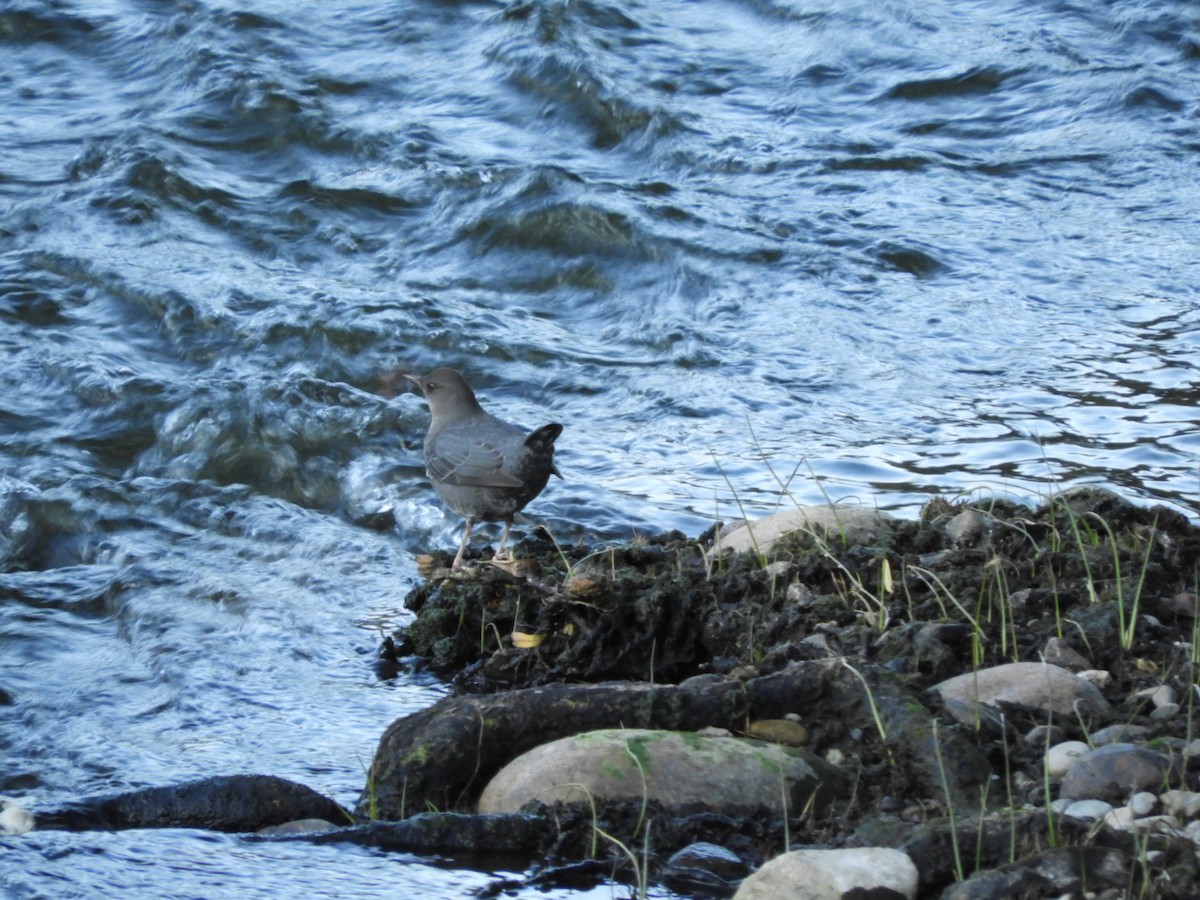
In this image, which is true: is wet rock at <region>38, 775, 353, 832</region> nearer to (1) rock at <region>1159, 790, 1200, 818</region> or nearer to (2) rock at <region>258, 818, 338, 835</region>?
(2) rock at <region>258, 818, 338, 835</region>

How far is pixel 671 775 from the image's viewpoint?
3.65 metres

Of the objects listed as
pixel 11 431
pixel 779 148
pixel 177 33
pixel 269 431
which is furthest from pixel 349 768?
pixel 177 33

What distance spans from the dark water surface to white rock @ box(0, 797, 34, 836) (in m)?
0.08

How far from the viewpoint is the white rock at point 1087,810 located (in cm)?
325

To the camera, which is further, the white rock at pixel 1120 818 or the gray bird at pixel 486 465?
the gray bird at pixel 486 465

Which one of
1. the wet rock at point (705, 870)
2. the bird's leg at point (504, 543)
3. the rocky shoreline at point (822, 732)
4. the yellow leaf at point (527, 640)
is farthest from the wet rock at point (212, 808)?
the bird's leg at point (504, 543)

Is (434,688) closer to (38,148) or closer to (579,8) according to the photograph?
(38,148)

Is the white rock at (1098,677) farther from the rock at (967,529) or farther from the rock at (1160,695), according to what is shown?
the rock at (967,529)

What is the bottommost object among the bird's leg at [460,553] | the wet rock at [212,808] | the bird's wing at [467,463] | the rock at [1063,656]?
the bird's leg at [460,553]

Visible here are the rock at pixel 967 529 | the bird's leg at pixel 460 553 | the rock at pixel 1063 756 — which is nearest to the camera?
the rock at pixel 1063 756

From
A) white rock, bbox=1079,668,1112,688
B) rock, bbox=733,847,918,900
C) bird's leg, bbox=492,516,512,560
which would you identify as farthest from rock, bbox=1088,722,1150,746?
bird's leg, bbox=492,516,512,560

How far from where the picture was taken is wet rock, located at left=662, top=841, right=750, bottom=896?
3.41m

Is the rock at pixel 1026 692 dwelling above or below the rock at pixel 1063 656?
above

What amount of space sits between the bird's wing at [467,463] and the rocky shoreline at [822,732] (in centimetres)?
75
